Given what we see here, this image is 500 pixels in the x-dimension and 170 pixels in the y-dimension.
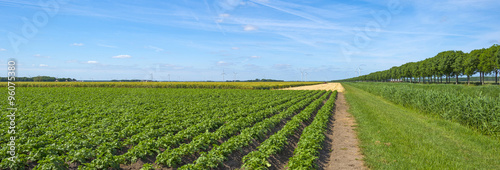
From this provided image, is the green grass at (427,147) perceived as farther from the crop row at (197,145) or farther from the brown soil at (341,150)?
the crop row at (197,145)

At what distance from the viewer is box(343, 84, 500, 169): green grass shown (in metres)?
8.58

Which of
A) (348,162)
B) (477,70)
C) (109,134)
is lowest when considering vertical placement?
(348,162)

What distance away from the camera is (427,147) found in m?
10.5


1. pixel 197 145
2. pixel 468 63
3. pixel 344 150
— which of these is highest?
pixel 468 63

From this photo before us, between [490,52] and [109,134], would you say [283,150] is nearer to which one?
[109,134]

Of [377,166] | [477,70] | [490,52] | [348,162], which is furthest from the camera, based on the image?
[477,70]

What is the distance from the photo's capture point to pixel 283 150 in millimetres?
10297

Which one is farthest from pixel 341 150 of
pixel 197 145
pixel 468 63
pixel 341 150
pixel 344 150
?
pixel 468 63

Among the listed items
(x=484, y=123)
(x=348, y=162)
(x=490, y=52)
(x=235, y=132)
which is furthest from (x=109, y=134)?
(x=490, y=52)

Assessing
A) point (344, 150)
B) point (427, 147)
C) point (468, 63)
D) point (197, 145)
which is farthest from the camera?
point (468, 63)

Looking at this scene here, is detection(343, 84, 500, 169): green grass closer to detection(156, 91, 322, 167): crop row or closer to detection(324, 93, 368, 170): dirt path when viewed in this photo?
detection(324, 93, 368, 170): dirt path

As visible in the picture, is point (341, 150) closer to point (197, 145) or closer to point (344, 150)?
point (344, 150)

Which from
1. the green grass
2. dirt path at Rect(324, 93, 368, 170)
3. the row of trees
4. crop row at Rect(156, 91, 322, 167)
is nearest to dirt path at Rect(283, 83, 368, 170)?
dirt path at Rect(324, 93, 368, 170)

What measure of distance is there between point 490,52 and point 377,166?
2980 inches
